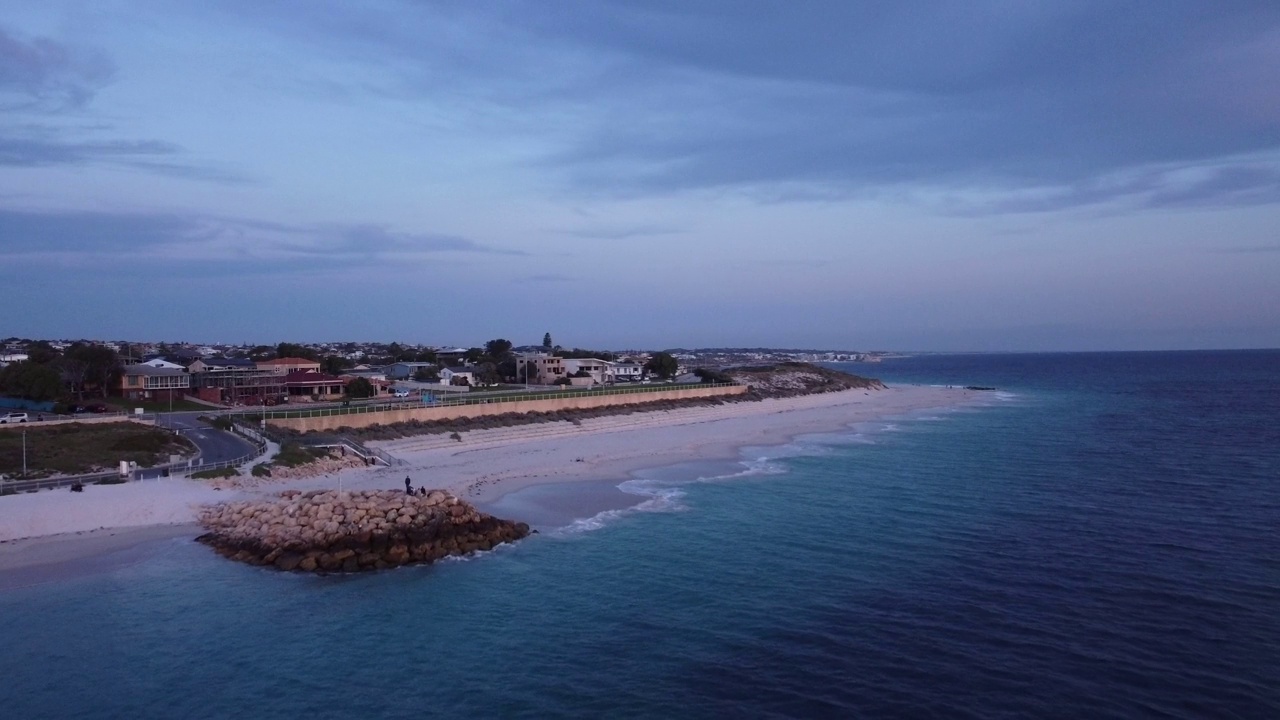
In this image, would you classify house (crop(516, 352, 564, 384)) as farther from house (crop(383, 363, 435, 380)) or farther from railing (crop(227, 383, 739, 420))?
railing (crop(227, 383, 739, 420))

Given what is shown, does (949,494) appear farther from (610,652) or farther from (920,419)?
(920,419)

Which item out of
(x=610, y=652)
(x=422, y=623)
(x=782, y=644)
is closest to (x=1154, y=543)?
(x=782, y=644)

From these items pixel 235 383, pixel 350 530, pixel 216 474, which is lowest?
pixel 350 530

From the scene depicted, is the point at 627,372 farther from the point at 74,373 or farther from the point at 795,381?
the point at 74,373

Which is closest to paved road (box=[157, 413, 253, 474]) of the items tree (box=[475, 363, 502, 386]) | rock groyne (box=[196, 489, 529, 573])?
rock groyne (box=[196, 489, 529, 573])

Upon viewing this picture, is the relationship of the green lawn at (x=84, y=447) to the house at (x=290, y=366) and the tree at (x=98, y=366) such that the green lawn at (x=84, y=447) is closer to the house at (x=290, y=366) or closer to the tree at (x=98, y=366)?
the tree at (x=98, y=366)

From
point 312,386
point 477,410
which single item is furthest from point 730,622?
point 312,386
